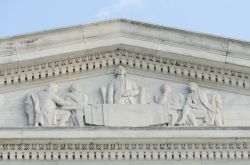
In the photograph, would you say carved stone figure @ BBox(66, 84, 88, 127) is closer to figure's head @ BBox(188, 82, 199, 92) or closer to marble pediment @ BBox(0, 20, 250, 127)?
marble pediment @ BBox(0, 20, 250, 127)

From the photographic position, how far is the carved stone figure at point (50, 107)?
83.7ft

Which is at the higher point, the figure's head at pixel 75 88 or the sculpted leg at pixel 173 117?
the figure's head at pixel 75 88

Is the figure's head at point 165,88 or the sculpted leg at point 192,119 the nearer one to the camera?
the sculpted leg at point 192,119

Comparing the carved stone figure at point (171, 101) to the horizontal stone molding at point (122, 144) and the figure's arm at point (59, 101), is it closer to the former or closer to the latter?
the horizontal stone molding at point (122, 144)

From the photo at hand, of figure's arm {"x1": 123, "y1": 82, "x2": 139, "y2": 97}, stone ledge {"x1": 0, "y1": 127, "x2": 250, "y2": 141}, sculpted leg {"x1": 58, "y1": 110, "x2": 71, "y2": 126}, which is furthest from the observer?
figure's arm {"x1": 123, "y1": 82, "x2": 139, "y2": 97}

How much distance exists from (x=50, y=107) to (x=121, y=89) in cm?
133

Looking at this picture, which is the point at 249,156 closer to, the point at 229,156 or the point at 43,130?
the point at 229,156

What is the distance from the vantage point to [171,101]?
25.9 m

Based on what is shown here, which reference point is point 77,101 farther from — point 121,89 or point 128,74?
point 128,74

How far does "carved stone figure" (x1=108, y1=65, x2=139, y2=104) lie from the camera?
25.8 m

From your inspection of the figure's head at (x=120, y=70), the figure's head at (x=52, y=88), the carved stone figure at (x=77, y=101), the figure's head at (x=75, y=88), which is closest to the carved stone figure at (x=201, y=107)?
the figure's head at (x=120, y=70)

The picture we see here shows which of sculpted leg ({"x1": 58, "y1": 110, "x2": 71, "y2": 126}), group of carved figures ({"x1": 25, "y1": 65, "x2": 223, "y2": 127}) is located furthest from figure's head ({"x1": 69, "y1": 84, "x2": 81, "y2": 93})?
sculpted leg ({"x1": 58, "y1": 110, "x2": 71, "y2": 126})

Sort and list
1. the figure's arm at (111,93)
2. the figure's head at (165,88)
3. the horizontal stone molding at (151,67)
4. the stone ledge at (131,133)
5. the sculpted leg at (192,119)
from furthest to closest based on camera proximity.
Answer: the horizontal stone molding at (151,67)
the figure's head at (165,88)
the figure's arm at (111,93)
the sculpted leg at (192,119)
the stone ledge at (131,133)

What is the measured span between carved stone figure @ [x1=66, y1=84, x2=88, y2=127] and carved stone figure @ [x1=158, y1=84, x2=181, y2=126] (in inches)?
55.2
